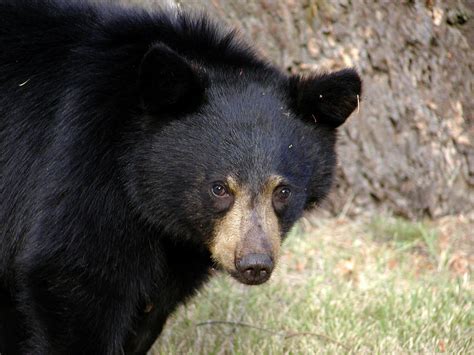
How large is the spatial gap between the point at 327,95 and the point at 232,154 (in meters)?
0.66

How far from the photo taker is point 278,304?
6.82 meters

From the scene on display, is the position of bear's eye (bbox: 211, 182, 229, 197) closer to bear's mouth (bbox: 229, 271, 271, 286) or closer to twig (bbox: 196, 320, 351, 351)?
bear's mouth (bbox: 229, 271, 271, 286)

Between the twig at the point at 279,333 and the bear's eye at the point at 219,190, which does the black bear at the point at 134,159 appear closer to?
the bear's eye at the point at 219,190

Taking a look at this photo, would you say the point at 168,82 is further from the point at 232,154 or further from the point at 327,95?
the point at 327,95

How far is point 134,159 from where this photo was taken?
4941 millimetres

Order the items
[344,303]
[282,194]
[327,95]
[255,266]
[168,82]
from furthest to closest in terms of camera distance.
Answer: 1. [344,303]
2. [327,95]
3. [282,194]
4. [168,82]
5. [255,266]

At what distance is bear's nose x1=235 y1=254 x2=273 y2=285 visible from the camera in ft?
15.3

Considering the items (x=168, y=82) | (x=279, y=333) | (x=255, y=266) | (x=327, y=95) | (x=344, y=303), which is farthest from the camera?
(x=344, y=303)

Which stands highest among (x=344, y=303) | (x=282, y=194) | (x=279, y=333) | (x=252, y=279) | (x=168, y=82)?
(x=168, y=82)

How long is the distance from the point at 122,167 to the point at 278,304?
2.29m

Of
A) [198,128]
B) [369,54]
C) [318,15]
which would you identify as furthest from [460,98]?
[198,128]

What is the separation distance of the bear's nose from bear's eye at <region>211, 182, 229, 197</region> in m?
0.36

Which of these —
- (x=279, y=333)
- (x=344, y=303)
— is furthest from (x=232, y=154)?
(x=344, y=303)

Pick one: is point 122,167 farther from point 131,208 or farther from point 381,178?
point 381,178
